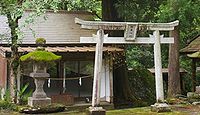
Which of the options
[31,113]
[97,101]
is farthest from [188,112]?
[31,113]

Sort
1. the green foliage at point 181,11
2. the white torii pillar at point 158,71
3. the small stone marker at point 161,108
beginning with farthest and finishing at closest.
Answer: the green foliage at point 181,11 → the white torii pillar at point 158,71 → the small stone marker at point 161,108

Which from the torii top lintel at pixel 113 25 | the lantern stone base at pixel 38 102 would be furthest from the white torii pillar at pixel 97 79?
the lantern stone base at pixel 38 102

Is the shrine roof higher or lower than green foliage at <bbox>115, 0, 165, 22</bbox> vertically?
lower

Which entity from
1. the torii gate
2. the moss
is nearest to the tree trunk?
the torii gate

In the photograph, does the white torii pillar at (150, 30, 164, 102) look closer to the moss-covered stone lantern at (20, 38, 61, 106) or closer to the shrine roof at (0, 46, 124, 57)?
the moss-covered stone lantern at (20, 38, 61, 106)

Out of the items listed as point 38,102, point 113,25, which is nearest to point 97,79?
point 113,25

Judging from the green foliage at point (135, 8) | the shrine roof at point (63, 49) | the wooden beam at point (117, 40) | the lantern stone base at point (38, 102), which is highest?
the green foliage at point (135, 8)

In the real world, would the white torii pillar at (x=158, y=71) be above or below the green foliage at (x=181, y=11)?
below

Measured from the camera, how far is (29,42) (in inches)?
656

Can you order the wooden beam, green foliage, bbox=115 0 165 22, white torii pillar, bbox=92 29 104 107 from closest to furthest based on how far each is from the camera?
white torii pillar, bbox=92 29 104 107 → the wooden beam → green foliage, bbox=115 0 165 22

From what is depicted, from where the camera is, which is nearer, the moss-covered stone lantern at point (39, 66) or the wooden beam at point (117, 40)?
the wooden beam at point (117, 40)

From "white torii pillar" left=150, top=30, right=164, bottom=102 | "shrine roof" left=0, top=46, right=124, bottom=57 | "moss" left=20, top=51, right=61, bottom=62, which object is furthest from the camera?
"shrine roof" left=0, top=46, right=124, bottom=57

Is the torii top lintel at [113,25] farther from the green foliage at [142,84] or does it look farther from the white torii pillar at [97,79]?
the green foliage at [142,84]

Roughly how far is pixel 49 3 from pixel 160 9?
833 cm
